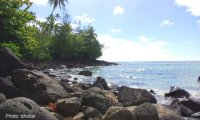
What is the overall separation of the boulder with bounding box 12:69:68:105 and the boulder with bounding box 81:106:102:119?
1984 mm

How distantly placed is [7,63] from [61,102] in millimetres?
4326

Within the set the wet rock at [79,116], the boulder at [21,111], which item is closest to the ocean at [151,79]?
the wet rock at [79,116]

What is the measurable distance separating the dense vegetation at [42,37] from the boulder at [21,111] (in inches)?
338

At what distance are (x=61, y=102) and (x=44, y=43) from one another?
45229 millimetres

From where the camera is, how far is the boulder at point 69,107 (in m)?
10.7

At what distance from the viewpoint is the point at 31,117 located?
7.66 m

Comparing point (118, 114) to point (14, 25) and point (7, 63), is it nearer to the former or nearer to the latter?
point (7, 63)

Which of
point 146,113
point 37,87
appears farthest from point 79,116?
point 37,87

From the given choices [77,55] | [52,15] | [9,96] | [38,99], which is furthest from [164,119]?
[77,55]

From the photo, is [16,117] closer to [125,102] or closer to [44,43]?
[125,102]

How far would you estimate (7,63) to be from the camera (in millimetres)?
14203

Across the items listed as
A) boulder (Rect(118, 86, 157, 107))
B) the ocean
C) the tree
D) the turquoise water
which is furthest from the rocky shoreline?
the turquoise water

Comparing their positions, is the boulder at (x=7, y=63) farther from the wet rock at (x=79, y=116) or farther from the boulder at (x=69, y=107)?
the wet rock at (x=79, y=116)

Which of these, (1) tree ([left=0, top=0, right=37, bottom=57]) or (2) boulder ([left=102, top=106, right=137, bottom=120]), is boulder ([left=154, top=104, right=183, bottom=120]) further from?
(1) tree ([left=0, top=0, right=37, bottom=57])
